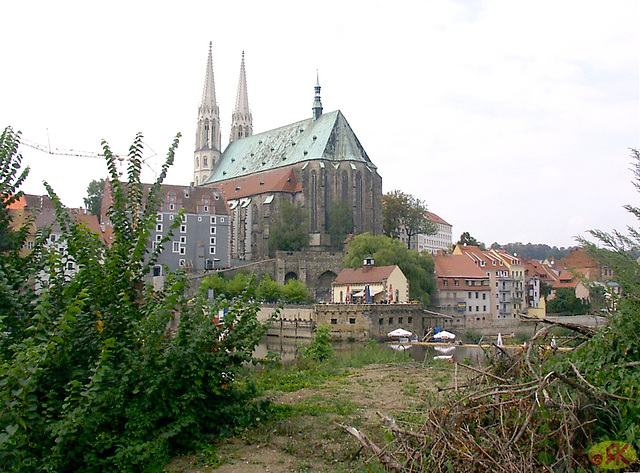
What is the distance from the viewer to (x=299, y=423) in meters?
13.6

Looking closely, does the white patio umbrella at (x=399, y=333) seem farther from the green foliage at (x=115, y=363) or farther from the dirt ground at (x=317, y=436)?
the green foliage at (x=115, y=363)

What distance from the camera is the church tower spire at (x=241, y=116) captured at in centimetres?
12769

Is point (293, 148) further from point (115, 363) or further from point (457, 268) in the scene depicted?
point (115, 363)

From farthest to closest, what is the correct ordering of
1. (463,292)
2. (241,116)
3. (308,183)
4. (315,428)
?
1. (241,116)
2. (308,183)
3. (463,292)
4. (315,428)

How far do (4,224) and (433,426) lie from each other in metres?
10.9

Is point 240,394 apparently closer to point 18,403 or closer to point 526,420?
point 18,403

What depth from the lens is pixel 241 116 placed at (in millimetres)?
128500

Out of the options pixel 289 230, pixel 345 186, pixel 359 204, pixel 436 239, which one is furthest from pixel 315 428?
pixel 436 239

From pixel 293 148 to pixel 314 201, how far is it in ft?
44.4

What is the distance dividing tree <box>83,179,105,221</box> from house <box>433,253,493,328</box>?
162 ft

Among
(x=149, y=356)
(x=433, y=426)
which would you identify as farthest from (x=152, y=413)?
(x=433, y=426)

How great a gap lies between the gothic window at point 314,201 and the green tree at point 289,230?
2.66 metres

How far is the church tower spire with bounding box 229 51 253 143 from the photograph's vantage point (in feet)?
419

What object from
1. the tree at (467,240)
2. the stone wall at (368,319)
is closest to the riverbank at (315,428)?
the stone wall at (368,319)
